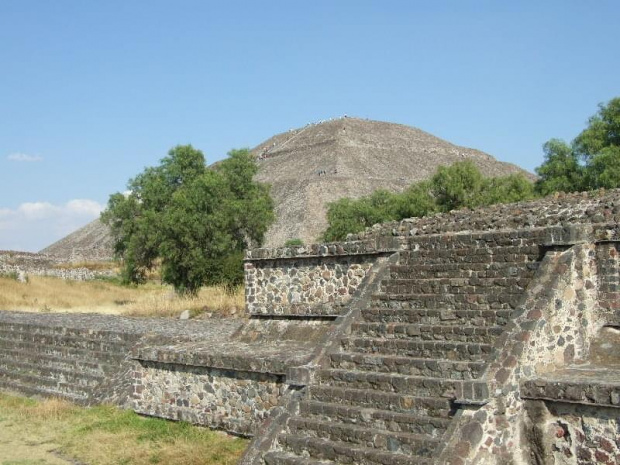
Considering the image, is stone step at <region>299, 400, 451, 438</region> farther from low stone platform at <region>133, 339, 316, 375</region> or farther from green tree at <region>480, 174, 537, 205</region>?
green tree at <region>480, 174, 537, 205</region>

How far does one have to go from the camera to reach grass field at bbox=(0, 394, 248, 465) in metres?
9.65

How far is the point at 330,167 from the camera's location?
5688 cm

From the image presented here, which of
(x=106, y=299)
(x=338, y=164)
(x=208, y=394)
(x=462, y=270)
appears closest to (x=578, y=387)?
(x=462, y=270)

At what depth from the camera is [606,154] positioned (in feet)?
76.4

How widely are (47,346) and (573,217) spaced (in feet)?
38.1

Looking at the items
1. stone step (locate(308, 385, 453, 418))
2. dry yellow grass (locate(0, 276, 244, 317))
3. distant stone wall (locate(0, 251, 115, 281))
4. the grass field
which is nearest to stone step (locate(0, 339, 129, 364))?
the grass field

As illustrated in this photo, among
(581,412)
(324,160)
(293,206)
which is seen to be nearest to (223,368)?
(581,412)

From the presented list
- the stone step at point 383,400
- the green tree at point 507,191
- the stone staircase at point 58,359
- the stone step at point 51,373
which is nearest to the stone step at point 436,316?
the stone step at point 383,400

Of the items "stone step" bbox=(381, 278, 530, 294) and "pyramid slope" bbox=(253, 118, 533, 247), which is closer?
"stone step" bbox=(381, 278, 530, 294)

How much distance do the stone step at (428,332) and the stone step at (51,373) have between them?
271 inches

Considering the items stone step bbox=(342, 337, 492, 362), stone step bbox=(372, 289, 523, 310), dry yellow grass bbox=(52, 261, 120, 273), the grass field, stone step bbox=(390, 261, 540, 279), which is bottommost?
the grass field

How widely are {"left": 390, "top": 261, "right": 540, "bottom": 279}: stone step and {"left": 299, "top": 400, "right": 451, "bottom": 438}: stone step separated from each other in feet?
7.45

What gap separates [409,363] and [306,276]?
3.83 meters

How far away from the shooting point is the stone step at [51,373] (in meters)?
14.1
